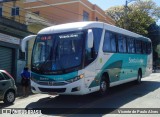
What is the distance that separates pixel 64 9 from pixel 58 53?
1217 inches

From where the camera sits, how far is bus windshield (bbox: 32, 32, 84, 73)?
Answer: 11062 mm

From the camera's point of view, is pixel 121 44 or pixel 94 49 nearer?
pixel 94 49

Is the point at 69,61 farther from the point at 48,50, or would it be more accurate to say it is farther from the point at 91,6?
the point at 91,6

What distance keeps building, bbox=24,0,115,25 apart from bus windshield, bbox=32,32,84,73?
28751 millimetres

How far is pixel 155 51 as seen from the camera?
206ft

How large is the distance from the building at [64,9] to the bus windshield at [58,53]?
28.8 m

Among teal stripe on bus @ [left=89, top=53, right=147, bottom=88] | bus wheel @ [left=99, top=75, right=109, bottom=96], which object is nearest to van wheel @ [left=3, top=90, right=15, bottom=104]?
teal stripe on bus @ [left=89, top=53, right=147, bottom=88]

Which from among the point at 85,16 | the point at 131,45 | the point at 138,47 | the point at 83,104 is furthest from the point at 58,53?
the point at 85,16

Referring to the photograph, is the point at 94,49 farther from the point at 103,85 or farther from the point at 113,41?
the point at 113,41

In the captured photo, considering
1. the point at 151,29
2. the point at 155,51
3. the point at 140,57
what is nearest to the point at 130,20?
the point at 151,29

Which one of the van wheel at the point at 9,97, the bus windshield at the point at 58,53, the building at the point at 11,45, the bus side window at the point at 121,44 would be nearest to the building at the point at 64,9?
the building at the point at 11,45

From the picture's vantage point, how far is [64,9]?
1629 inches

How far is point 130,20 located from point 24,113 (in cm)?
3730

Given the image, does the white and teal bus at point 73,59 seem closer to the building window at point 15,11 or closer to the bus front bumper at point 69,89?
the bus front bumper at point 69,89
